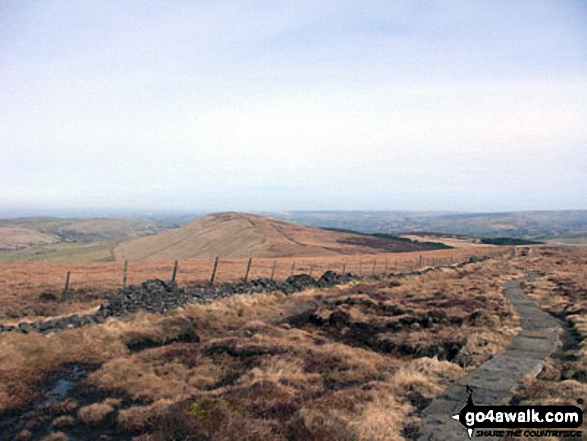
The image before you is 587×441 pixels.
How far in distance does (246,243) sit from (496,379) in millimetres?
91770

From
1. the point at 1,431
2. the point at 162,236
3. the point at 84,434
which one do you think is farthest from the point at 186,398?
the point at 162,236

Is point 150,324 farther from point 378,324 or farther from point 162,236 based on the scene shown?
point 162,236

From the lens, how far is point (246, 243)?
101 metres

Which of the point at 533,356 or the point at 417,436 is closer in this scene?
the point at 417,436

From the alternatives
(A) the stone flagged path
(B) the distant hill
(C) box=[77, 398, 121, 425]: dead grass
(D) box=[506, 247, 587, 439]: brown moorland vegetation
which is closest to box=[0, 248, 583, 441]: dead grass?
(C) box=[77, 398, 121, 425]: dead grass

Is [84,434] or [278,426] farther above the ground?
[278,426]

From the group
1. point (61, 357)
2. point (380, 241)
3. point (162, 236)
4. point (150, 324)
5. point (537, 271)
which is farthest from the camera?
point (162, 236)

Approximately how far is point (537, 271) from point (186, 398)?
39.5m

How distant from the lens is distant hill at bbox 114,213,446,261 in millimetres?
93156

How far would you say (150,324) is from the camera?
1812 cm

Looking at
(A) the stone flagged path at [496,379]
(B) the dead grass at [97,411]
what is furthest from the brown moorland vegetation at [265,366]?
(A) the stone flagged path at [496,379]

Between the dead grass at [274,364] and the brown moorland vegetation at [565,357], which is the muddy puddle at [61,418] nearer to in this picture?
the dead grass at [274,364]

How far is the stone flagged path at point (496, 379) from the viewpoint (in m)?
8.12

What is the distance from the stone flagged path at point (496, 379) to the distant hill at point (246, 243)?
224ft
